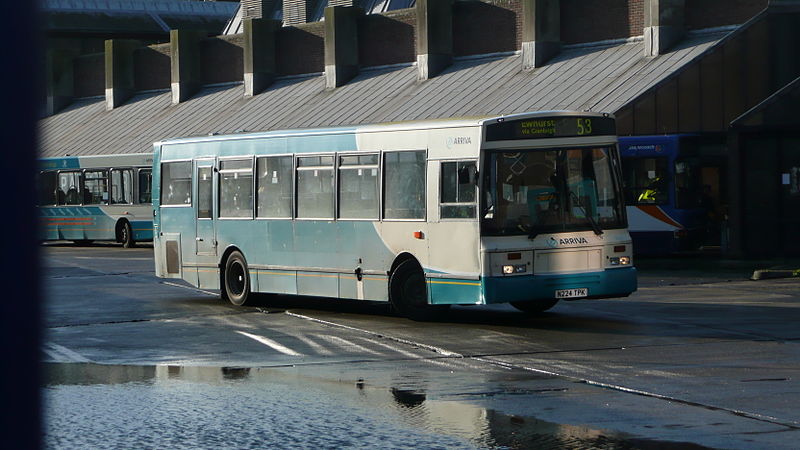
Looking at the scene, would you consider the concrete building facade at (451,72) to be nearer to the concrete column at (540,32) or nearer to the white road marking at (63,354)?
the concrete column at (540,32)

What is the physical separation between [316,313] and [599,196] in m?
4.72

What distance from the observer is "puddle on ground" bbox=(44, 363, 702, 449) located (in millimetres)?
8062

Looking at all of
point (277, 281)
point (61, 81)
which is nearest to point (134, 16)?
point (61, 81)

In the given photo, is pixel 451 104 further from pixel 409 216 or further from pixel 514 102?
pixel 409 216

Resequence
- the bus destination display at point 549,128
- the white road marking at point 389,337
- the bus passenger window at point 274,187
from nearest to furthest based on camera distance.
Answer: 1. the white road marking at point 389,337
2. the bus destination display at point 549,128
3. the bus passenger window at point 274,187

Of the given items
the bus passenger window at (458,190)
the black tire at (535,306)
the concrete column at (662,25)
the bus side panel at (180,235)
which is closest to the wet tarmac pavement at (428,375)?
the black tire at (535,306)

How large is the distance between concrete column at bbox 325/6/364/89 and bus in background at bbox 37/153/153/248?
885 centimetres

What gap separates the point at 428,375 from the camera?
11.5 metres

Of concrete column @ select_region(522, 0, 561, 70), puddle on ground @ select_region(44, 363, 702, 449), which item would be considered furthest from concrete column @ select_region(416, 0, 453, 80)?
puddle on ground @ select_region(44, 363, 702, 449)

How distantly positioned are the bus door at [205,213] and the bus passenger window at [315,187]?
2258 mm

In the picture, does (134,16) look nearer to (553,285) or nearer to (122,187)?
(122,187)

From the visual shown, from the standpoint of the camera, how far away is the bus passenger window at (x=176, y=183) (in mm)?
20922

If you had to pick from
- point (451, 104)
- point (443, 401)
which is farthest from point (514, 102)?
point (443, 401)

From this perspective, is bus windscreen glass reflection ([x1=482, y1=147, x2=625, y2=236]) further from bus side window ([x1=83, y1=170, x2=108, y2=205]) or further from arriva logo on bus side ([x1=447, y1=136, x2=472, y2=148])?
bus side window ([x1=83, y1=170, x2=108, y2=205])
